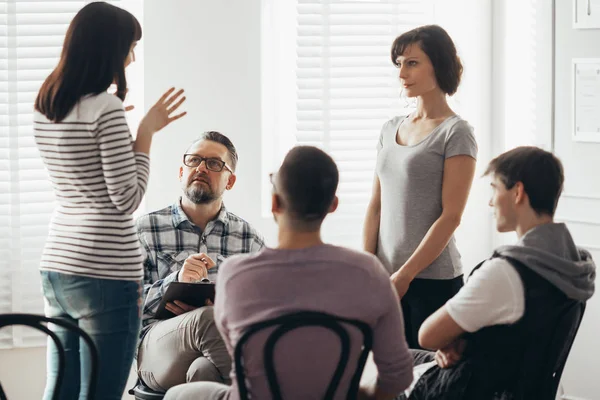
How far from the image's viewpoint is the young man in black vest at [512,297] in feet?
6.38

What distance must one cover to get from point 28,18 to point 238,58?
2.85 feet

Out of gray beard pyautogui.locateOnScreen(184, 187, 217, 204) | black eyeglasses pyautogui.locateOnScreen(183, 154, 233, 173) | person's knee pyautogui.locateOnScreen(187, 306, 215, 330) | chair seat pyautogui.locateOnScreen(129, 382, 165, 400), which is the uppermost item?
black eyeglasses pyautogui.locateOnScreen(183, 154, 233, 173)

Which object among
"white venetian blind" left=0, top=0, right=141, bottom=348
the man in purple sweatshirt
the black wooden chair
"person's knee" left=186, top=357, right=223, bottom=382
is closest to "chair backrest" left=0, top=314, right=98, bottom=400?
the man in purple sweatshirt

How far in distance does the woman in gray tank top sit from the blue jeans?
93 centimetres

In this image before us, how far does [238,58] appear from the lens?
3609 millimetres

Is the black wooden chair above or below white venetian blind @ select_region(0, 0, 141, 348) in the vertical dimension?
below

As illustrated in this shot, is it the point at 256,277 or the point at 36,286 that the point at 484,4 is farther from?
the point at 256,277

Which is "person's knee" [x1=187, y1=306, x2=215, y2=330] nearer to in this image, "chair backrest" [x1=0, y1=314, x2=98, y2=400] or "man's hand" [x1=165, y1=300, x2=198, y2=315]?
"man's hand" [x1=165, y1=300, x2=198, y2=315]

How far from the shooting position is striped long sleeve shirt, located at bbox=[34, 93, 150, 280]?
200 cm

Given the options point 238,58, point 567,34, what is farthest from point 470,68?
point 238,58

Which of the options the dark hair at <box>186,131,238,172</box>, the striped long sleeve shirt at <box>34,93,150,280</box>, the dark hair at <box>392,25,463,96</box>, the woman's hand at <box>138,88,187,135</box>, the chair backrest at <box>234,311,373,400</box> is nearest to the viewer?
the chair backrest at <box>234,311,373,400</box>

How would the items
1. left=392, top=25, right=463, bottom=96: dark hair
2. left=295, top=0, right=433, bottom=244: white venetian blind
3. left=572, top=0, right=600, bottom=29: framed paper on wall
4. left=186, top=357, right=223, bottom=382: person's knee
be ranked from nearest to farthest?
left=186, top=357, right=223, bottom=382: person's knee < left=392, top=25, right=463, bottom=96: dark hair < left=572, top=0, right=600, bottom=29: framed paper on wall < left=295, top=0, right=433, bottom=244: white venetian blind

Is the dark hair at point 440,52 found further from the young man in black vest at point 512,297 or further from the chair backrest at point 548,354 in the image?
the chair backrest at point 548,354

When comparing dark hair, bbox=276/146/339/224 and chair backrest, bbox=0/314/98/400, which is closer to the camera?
dark hair, bbox=276/146/339/224
